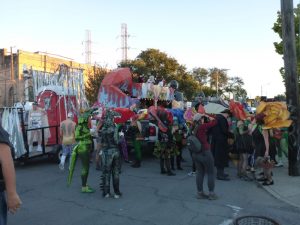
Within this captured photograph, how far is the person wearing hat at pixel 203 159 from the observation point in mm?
7070

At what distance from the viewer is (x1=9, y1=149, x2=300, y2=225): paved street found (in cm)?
594

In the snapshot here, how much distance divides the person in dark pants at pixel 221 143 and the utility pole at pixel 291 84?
5.06 feet

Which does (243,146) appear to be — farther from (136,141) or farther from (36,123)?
(36,123)

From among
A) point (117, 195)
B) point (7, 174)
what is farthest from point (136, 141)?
point (7, 174)

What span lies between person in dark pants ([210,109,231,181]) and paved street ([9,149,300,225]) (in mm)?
451

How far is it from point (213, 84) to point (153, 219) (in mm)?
70274

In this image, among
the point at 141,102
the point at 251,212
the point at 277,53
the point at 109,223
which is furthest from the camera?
the point at 277,53

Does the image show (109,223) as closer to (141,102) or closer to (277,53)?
(141,102)

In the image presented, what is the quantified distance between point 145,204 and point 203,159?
134cm

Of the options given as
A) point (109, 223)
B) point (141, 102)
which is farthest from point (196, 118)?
point (141, 102)

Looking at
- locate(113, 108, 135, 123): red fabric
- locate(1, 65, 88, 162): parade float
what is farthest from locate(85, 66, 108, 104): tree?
locate(113, 108, 135, 123): red fabric

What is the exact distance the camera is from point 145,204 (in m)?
6.87

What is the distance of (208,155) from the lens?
7.08 m

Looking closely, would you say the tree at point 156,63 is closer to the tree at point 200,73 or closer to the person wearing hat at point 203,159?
the person wearing hat at point 203,159
